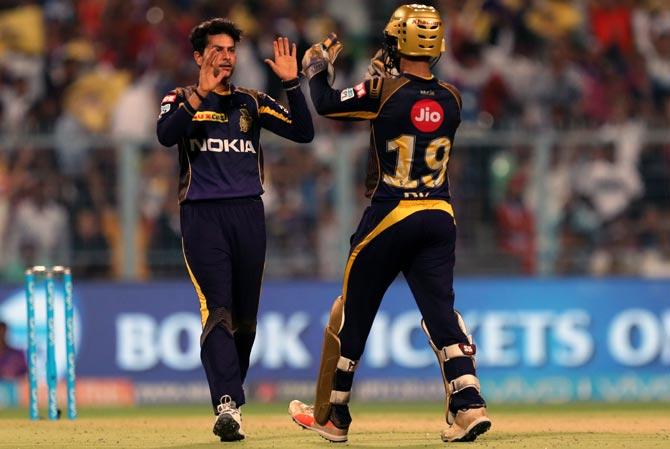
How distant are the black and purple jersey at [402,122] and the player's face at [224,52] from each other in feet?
2.03

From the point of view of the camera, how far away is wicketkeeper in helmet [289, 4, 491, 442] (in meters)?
8.68

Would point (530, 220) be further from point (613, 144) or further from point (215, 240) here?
point (215, 240)

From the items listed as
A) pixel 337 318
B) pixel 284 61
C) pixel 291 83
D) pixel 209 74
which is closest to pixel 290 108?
pixel 291 83

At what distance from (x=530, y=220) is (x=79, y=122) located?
469 cm

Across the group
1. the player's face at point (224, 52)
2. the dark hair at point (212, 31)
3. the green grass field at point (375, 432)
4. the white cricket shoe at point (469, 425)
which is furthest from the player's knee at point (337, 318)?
the dark hair at point (212, 31)

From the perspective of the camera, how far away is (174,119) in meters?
8.90

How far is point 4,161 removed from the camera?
14195 mm

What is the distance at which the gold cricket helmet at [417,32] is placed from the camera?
870 centimetres

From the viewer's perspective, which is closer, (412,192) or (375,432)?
(412,192)

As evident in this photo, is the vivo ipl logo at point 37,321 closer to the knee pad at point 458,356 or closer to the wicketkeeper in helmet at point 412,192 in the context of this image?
the wicketkeeper in helmet at point 412,192

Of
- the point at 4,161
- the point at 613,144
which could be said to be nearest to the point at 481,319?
the point at 613,144

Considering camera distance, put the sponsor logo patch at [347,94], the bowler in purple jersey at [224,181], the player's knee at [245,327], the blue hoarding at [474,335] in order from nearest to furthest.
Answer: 1. the sponsor logo patch at [347,94]
2. the bowler in purple jersey at [224,181]
3. the player's knee at [245,327]
4. the blue hoarding at [474,335]

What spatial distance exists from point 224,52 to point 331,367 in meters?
1.89

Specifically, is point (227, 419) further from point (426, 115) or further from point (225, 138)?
point (426, 115)
